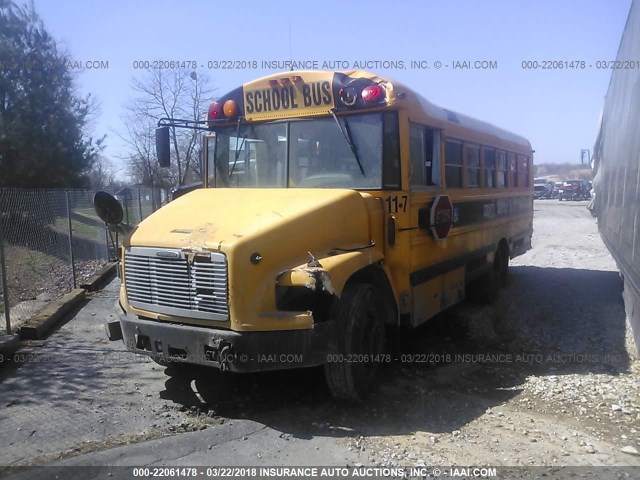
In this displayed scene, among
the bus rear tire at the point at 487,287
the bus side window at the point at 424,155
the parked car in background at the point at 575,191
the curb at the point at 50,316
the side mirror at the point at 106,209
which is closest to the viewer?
the side mirror at the point at 106,209

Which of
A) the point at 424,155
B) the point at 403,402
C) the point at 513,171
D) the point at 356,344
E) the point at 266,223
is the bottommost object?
the point at 403,402

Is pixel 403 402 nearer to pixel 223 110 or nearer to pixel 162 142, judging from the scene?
pixel 223 110

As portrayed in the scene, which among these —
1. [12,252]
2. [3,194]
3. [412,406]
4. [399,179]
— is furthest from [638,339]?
[12,252]

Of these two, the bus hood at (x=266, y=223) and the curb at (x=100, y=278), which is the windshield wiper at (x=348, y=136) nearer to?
the bus hood at (x=266, y=223)

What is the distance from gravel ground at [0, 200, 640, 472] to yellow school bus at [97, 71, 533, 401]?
0.49 m

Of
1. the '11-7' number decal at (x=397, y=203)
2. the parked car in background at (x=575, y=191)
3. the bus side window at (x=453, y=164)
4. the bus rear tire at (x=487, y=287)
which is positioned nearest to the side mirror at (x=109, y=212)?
the '11-7' number decal at (x=397, y=203)

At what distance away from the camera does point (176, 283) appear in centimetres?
405

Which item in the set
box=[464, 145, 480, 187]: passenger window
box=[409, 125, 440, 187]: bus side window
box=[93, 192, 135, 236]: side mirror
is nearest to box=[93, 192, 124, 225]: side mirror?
box=[93, 192, 135, 236]: side mirror

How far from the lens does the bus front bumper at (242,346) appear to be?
12.5 feet

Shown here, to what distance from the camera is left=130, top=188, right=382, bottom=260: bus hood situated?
392cm

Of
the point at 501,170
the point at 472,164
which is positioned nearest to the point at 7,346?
the point at 472,164

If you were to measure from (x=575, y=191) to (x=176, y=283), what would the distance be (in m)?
45.6

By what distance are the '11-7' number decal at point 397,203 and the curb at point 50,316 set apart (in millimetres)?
4422

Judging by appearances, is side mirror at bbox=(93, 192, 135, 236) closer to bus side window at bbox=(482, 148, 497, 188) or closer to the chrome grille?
the chrome grille
